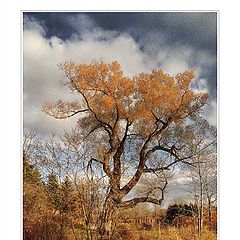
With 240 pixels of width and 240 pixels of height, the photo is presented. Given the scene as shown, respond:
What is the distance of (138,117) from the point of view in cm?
211

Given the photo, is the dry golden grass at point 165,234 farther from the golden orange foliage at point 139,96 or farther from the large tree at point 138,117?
the golden orange foliage at point 139,96

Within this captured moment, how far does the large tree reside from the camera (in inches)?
83.0

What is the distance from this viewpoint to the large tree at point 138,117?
2107 millimetres

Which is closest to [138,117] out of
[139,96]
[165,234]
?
[139,96]

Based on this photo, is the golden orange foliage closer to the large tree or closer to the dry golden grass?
the large tree

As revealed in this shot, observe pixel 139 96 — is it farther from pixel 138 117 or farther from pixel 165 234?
pixel 165 234

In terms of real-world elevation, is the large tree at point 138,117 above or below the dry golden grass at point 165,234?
above

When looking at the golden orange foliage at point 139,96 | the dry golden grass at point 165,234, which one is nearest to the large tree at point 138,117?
the golden orange foliage at point 139,96

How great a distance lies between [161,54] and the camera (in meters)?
2.11

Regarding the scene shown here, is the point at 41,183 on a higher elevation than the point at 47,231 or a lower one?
higher

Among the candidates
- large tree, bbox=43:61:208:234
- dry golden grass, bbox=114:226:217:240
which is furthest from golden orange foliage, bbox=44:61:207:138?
dry golden grass, bbox=114:226:217:240
